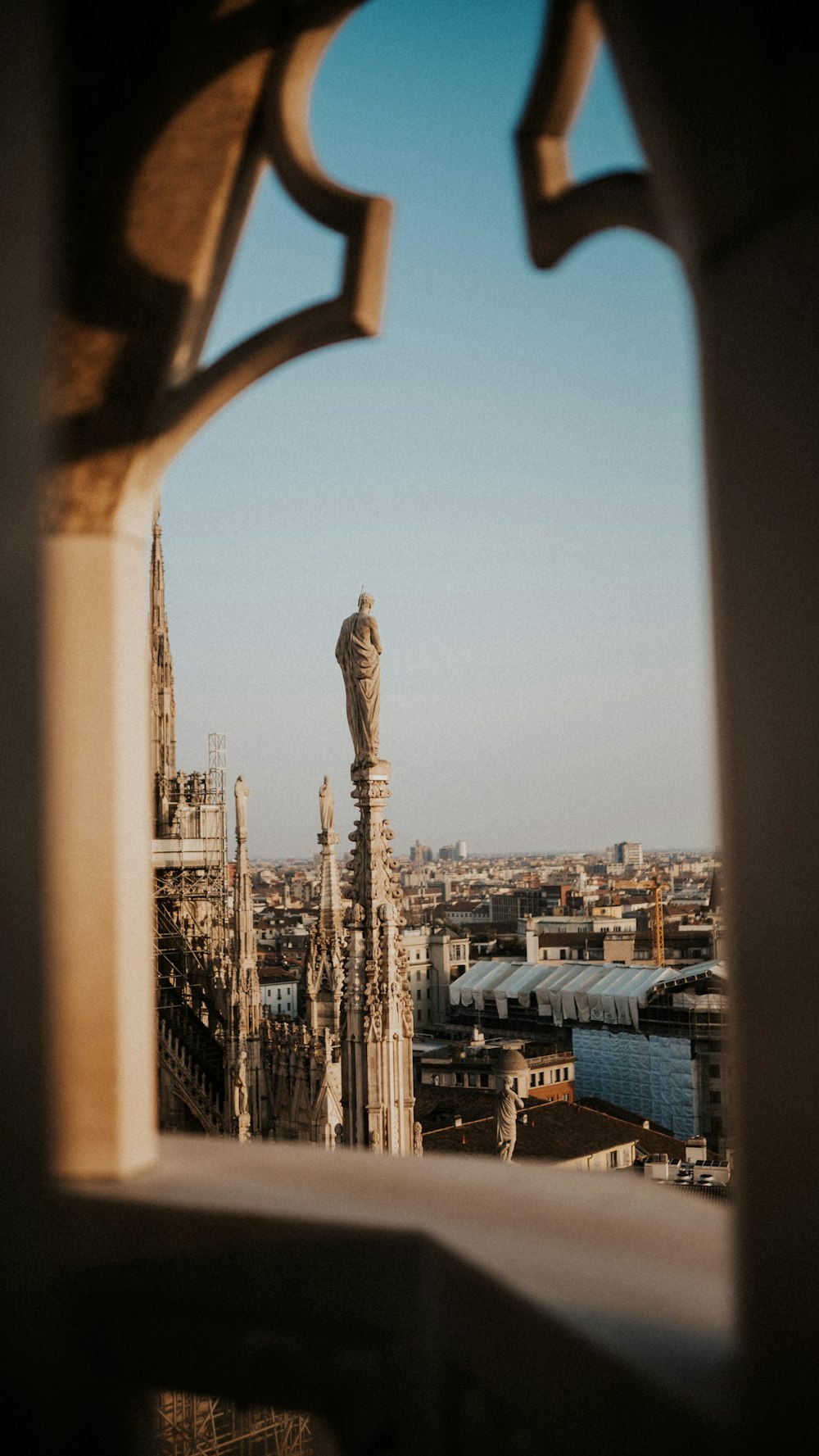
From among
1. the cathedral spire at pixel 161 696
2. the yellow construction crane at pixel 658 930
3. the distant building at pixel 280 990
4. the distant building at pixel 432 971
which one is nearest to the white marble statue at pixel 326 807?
the cathedral spire at pixel 161 696

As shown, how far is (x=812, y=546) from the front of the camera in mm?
1193

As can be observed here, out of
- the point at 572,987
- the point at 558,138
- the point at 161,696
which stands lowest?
the point at 572,987

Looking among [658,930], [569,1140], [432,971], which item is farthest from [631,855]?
[432,971]

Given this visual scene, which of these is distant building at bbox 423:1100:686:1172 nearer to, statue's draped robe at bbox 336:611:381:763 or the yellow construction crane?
the yellow construction crane

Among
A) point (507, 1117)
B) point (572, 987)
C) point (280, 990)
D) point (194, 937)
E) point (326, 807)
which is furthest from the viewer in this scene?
point (280, 990)

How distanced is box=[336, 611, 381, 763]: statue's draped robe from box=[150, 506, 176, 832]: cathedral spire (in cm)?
1305

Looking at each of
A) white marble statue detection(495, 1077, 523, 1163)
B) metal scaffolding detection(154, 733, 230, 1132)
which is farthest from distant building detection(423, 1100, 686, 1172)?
white marble statue detection(495, 1077, 523, 1163)

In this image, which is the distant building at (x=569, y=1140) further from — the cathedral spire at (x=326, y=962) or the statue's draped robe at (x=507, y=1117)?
the statue's draped robe at (x=507, y=1117)

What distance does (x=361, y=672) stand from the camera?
5547 millimetres

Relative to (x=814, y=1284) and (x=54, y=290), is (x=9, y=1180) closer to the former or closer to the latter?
(x=814, y=1284)

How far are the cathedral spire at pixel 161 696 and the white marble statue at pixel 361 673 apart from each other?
13036 millimetres

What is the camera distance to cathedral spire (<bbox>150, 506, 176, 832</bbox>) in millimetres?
18859

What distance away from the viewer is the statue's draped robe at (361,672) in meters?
5.56

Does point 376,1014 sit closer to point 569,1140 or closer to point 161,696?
point 569,1140
